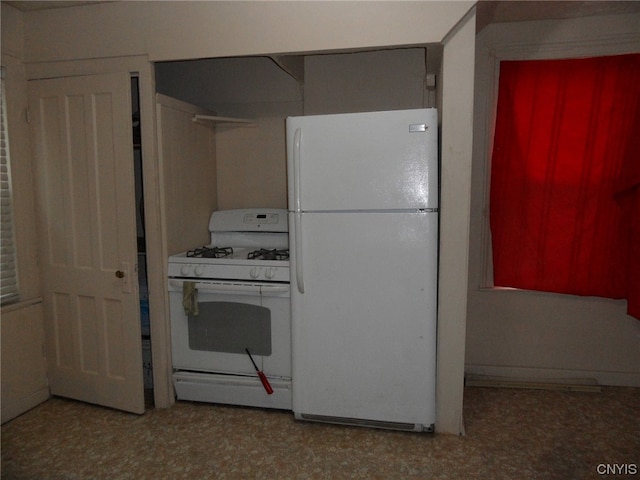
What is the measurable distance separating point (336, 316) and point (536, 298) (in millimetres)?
1447

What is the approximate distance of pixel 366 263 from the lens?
2170mm

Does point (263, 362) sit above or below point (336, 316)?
below

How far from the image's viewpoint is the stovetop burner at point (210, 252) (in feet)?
8.29

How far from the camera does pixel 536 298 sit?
2789 mm

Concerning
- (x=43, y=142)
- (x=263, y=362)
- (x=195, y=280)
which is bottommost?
(x=263, y=362)

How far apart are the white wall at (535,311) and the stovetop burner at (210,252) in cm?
160

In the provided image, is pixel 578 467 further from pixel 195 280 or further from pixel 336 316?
pixel 195 280

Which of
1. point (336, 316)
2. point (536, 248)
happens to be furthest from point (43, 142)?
point (536, 248)

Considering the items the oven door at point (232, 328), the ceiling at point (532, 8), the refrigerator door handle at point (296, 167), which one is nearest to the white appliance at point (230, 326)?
the oven door at point (232, 328)

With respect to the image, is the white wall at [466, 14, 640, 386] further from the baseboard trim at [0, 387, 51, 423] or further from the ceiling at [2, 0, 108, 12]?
the baseboard trim at [0, 387, 51, 423]

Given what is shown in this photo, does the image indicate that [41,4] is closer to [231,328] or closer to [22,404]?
[231,328]

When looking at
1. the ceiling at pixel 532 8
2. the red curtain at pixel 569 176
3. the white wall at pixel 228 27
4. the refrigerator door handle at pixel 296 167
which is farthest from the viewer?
the red curtain at pixel 569 176

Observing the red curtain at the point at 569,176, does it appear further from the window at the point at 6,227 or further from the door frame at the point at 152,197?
the window at the point at 6,227

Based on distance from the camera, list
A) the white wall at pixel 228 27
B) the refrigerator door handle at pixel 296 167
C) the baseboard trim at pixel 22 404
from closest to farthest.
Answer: the white wall at pixel 228 27, the refrigerator door handle at pixel 296 167, the baseboard trim at pixel 22 404
